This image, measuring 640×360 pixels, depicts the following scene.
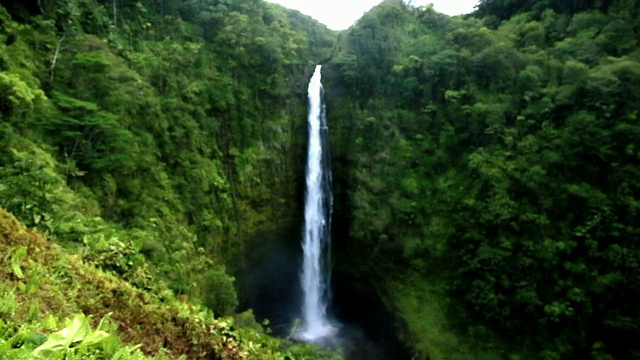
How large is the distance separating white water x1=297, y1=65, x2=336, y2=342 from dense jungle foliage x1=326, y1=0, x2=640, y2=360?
758mm

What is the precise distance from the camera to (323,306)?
18203mm

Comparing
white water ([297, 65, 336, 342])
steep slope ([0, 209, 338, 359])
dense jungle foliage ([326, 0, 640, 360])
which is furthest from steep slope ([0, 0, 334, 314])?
dense jungle foliage ([326, 0, 640, 360])

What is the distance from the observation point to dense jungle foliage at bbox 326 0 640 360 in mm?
12898

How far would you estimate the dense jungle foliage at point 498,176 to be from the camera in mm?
12898

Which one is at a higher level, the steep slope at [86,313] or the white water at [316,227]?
the steep slope at [86,313]

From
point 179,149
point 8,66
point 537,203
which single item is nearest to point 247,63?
point 179,149

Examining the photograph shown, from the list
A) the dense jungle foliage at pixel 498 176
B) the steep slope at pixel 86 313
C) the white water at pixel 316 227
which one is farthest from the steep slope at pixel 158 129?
the dense jungle foliage at pixel 498 176

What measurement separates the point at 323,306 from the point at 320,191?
18.6 ft

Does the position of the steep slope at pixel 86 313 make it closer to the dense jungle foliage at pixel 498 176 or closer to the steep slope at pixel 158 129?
the steep slope at pixel 158 129

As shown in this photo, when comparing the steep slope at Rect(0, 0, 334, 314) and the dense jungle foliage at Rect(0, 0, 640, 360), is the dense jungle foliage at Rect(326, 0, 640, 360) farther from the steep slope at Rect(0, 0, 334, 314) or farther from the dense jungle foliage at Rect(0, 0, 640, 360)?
the steep slope at Rect(0, 0, 334, 314)

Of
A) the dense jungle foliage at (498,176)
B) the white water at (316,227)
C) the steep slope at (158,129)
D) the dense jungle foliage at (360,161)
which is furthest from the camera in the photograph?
the white water at (316,227)

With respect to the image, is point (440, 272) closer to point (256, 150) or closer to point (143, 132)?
point (256, 150)

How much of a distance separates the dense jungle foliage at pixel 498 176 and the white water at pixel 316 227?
29.8 inches

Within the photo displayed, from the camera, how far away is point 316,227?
19.4 metres
